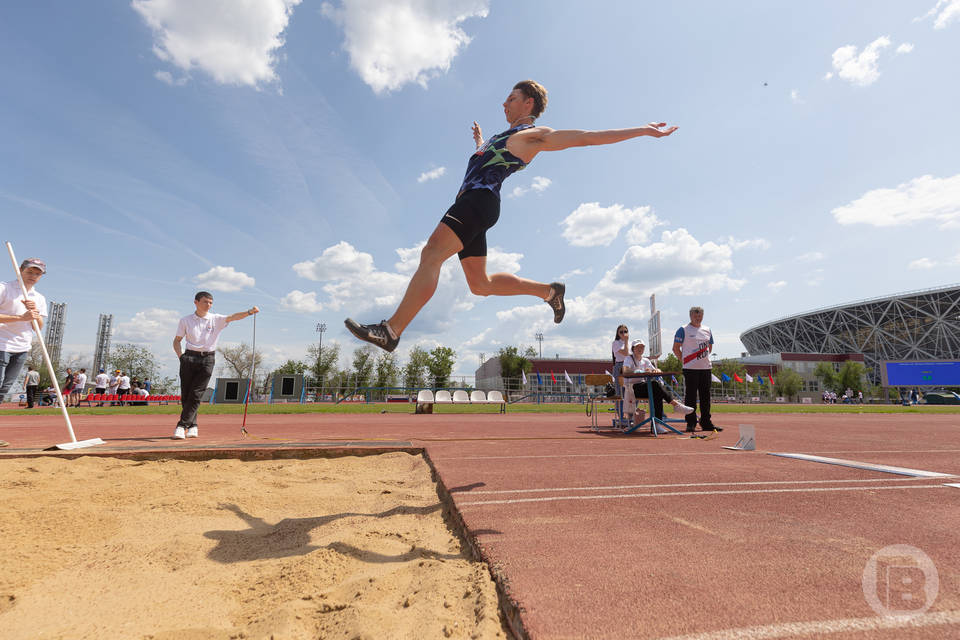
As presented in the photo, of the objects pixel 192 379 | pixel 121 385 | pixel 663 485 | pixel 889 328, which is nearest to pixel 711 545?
pixel 663 485

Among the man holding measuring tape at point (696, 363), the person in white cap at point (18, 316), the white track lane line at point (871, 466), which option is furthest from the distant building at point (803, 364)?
the person in white cap at point (18, 316)

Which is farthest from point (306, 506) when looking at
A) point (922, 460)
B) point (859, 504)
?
point (922, 460)

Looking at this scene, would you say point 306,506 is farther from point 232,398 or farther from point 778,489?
point 232,398

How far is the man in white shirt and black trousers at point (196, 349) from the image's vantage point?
20.1ft

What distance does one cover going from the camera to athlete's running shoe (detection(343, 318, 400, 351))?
9.45 ft

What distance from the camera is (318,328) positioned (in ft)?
231

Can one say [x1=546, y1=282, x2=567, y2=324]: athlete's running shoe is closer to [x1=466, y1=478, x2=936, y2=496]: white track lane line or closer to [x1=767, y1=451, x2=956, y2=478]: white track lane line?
[x1=466, y1=478, x2=936, y2=496]: white track lane line

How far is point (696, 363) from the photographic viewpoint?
283 inches

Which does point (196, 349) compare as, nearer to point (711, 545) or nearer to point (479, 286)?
point (479, 286)

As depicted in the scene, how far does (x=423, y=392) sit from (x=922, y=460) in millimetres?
16212

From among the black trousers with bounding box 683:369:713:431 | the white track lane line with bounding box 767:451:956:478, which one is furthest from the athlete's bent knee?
the black trousers with bounding box 683:369:713:431

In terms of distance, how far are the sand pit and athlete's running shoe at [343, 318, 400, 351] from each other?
1.07 meters
